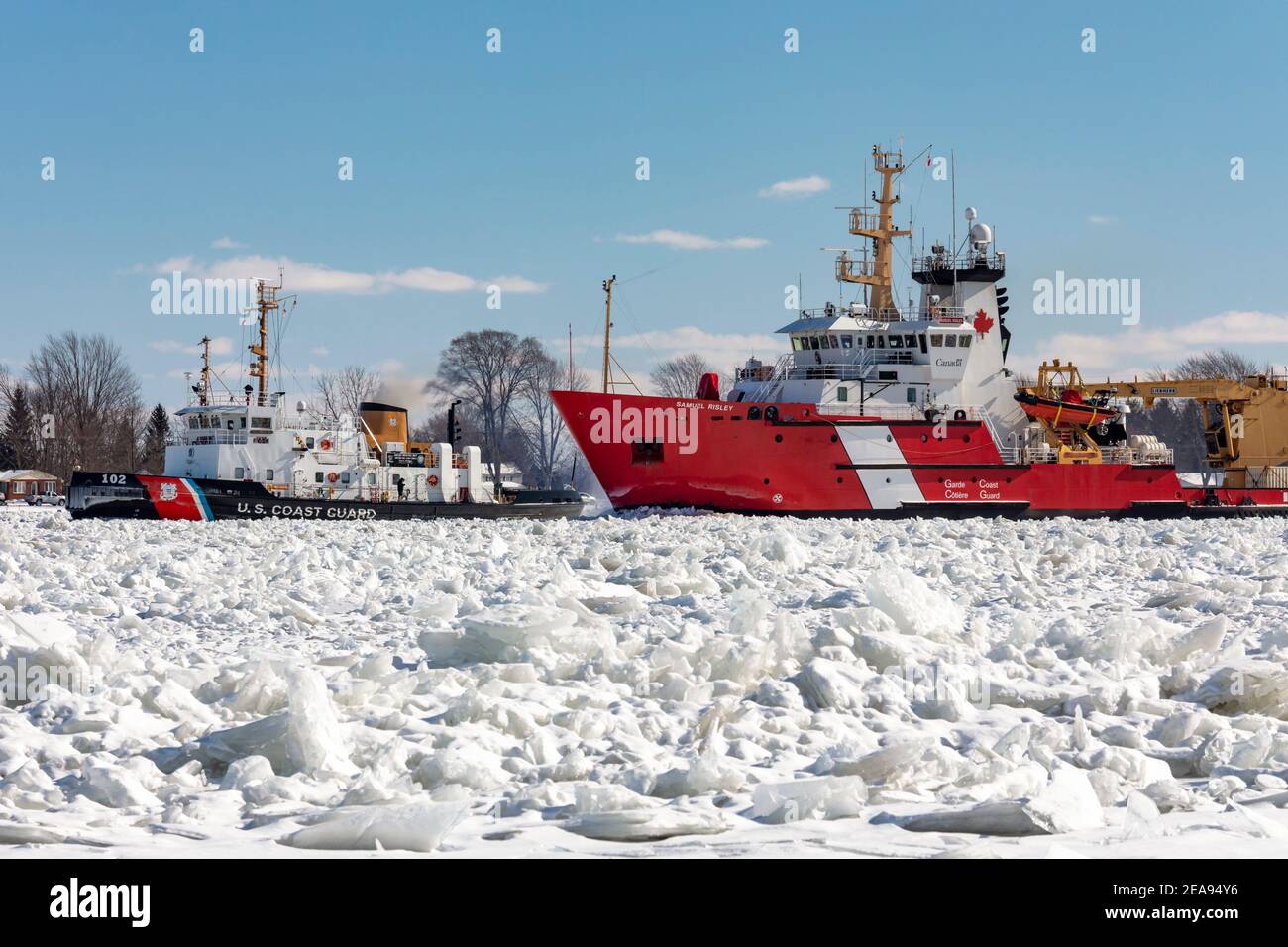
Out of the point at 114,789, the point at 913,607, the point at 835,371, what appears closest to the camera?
the point at 114,789

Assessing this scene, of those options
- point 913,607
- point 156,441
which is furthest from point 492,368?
point 913,607

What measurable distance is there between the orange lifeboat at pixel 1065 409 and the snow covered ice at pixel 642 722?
20227 millimetres

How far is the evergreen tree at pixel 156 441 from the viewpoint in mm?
58594

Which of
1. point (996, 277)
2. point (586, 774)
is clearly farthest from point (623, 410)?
point (586, 774)

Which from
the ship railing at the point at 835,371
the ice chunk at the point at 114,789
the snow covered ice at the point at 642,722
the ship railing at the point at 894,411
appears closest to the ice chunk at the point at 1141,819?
the snow covered ice at the point at 642,722

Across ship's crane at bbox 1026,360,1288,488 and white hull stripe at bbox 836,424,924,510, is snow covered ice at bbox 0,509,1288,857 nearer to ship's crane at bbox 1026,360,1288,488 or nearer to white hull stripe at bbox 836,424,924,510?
white hull stripe at bbox 836,424,924,510

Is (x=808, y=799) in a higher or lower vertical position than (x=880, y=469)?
lower

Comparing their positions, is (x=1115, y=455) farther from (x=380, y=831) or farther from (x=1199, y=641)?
(x=380, y=831)

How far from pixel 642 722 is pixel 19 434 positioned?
6093 cm

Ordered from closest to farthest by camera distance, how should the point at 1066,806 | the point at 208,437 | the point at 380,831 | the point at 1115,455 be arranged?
the point at 380,831
the point at 1066,806
the point at 208,437
the point at 1115,455

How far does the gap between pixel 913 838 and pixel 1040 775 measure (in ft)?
2.96

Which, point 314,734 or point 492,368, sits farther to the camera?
point 492,368

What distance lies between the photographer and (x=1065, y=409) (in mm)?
29812

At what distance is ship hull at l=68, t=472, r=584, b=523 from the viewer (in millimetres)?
25578
